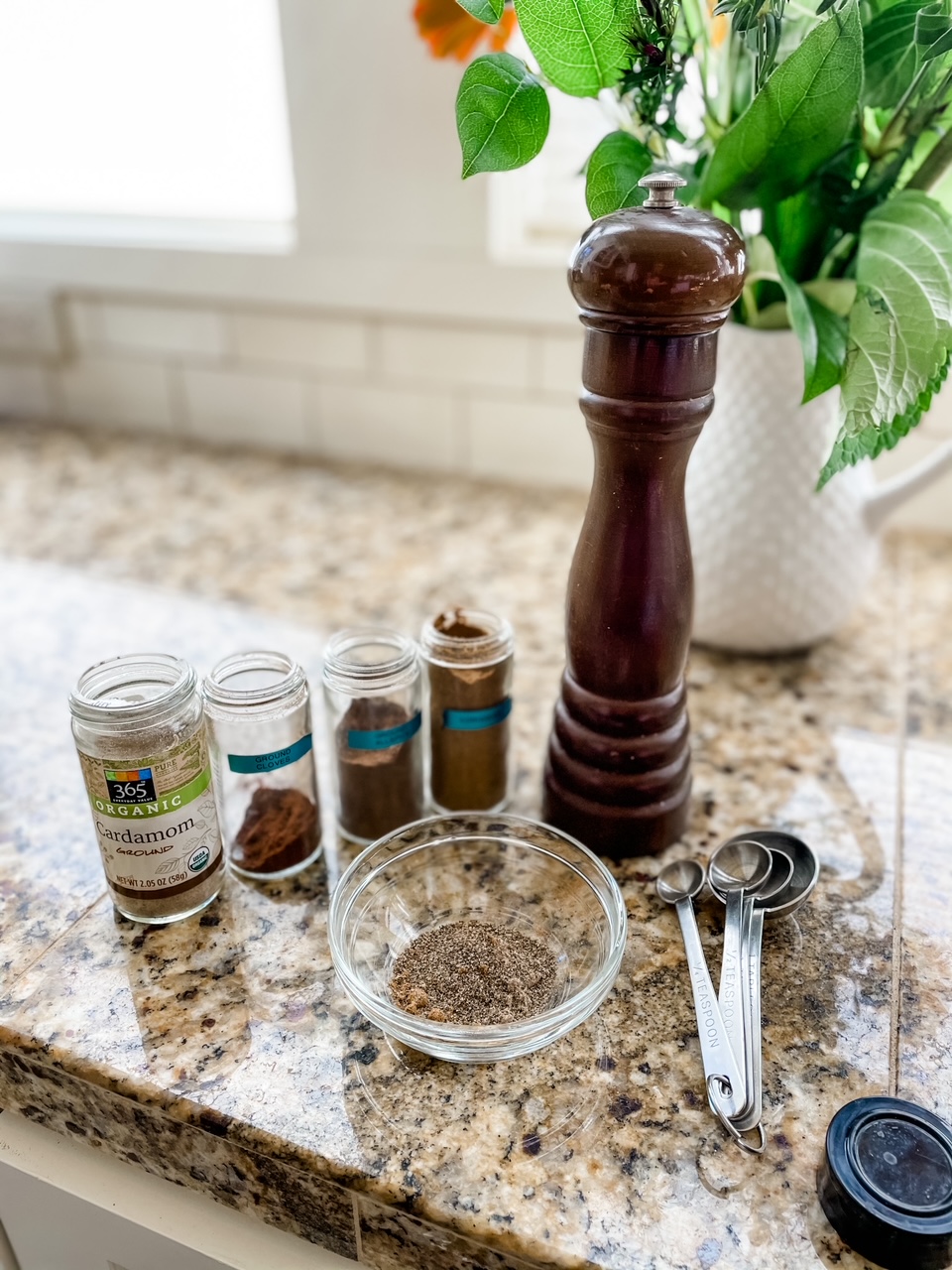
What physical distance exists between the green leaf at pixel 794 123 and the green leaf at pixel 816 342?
2.2 inches

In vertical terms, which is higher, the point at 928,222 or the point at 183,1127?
the point at 928,222

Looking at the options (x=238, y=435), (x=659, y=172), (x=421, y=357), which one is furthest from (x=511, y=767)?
(x=238, y=435)

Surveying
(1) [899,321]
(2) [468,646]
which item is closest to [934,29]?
(1) [899,321]

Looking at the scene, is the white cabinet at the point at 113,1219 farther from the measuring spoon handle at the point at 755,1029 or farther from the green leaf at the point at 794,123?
the green leaf at the point at 794,123

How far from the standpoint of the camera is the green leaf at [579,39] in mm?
520

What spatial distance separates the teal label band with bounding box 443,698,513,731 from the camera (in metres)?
0.65

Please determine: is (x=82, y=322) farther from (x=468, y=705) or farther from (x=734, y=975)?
(x=734, y=975)

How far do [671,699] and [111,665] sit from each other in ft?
1.08

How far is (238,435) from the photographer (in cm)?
136

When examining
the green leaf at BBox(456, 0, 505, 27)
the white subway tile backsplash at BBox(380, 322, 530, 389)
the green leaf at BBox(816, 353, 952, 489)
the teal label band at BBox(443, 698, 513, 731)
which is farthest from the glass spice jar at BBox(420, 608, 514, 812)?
the white subway tile backsplash at BBox(380, 322, 530, 389)

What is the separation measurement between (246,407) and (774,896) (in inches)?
39.1

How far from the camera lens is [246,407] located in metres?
1.34

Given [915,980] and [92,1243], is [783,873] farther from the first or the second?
[92,1243]

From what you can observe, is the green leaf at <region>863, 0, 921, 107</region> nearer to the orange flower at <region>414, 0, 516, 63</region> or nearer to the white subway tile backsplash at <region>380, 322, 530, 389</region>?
the orange flower at <region>414, 0, 516, 63</region>
